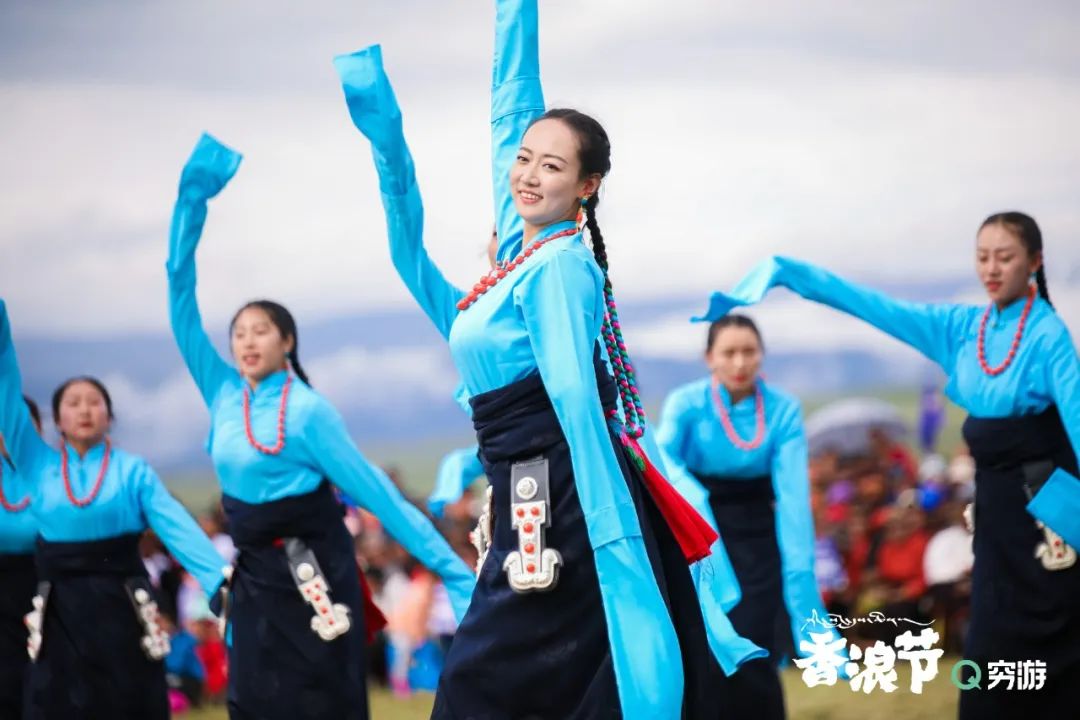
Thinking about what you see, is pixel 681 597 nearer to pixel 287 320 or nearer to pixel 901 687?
pixel 287 320

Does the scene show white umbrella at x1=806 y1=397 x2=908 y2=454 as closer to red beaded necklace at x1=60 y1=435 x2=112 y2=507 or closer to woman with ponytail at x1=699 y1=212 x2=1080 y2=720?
woman with ponytail at x1=699 y1=212 x2=1080 y2=720

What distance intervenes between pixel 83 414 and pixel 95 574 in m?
0.50

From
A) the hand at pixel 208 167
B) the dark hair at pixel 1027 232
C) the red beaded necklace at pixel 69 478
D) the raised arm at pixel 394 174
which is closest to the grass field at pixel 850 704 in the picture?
the dark hair at pixel 1027 232

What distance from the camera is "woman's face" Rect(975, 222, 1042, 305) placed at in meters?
4.15

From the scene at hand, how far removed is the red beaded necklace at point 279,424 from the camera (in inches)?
167

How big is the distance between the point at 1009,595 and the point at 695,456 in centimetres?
111

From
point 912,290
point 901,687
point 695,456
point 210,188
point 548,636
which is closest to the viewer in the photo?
point 548,636

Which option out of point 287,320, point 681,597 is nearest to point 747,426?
point 287,320

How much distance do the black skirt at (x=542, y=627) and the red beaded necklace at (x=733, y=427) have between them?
2.37 metres

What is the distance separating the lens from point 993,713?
4059mm

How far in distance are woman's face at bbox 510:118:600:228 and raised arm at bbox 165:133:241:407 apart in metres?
2.01

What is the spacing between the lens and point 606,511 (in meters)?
2.36

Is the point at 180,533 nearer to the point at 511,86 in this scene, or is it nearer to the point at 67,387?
the point at 67,387

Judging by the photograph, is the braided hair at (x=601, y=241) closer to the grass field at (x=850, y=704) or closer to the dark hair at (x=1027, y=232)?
the dark hair at (x=1027, y=232)
